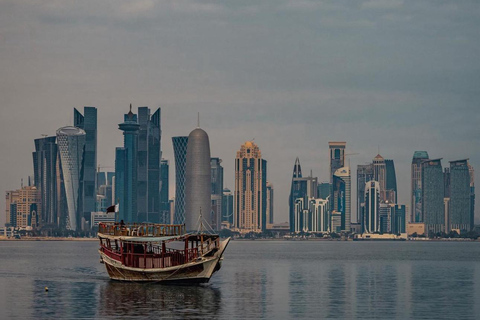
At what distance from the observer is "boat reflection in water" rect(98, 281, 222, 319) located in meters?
86.6

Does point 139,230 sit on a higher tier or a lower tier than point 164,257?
higher

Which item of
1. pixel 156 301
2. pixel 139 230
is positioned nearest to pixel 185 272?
pixel 139 230

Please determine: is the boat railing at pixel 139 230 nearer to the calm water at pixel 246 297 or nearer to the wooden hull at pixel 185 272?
the wooden hull at pixel 185 272

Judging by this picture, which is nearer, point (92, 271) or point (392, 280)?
point (392, 280)

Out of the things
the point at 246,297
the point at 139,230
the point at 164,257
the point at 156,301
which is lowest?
the point at 246,297

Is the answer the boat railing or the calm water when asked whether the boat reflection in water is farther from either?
the boat railing

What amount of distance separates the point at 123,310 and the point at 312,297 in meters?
27.0

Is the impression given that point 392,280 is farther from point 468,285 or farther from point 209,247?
point 209,247

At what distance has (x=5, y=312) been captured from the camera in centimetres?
8931

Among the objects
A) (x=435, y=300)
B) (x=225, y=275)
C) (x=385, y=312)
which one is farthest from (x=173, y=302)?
(x=225, y=275)

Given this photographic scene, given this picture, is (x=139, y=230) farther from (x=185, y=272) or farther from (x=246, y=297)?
(x=246, y=297)

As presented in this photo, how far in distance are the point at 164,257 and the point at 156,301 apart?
15.9 meters

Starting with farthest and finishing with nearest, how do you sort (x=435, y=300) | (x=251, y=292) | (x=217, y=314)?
(x=251, y=292) < (x=435, y=300) < (x=217, y=314)

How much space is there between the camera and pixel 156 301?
9638 cm
